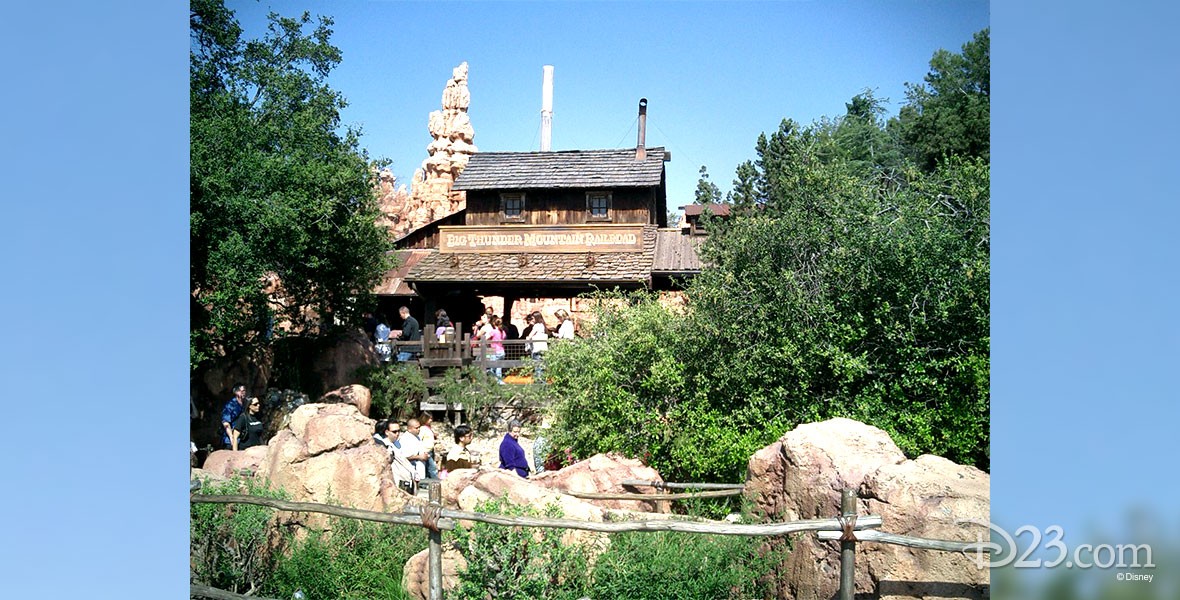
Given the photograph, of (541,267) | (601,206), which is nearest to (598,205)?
(601,206)

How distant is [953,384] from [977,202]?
1.45 m

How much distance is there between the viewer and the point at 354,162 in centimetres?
965

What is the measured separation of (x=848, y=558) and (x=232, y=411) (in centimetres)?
614

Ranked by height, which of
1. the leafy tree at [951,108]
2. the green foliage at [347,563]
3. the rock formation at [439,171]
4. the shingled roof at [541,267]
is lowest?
the green foliage at [347,563]

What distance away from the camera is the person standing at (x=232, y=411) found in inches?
347

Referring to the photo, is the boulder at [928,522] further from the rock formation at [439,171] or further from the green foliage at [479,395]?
the rock formation at [439,171]

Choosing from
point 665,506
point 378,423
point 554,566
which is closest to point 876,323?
point 665,506

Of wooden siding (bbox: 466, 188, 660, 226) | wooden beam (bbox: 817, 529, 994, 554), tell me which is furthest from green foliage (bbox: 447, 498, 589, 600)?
wooden siding (bbox: 466, 188, 660, 226)

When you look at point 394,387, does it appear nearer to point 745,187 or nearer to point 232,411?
point 232,411

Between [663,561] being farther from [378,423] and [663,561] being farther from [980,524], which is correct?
[378,423]

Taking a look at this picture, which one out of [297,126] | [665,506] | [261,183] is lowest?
[665,506]

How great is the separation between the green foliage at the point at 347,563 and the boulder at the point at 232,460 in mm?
2015

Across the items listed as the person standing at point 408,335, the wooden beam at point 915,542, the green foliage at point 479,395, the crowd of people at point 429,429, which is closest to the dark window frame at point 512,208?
the crowd of people at point 429,429

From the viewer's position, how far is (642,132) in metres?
8.77
